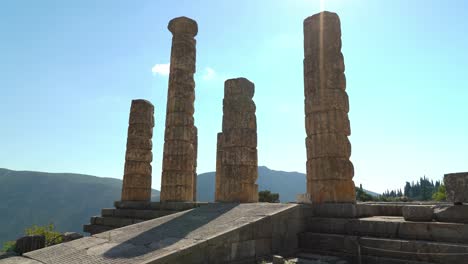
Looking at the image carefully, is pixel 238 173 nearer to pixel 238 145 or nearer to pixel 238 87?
pixel 238 145

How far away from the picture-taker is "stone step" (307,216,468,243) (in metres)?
6.21

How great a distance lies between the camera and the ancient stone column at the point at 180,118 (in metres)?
15.6

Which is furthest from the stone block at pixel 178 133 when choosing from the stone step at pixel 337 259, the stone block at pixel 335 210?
the stone step at pixel 337 259

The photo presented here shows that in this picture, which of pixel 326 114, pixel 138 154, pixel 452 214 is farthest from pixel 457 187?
pixel 138 154

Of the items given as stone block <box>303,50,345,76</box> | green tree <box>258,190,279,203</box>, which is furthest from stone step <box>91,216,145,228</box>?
green tree <box>258,190,279,203</box>

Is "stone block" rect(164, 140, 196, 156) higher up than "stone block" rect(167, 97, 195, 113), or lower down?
lower down

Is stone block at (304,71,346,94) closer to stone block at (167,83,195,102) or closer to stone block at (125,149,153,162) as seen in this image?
stone block at (167,83,195,102)

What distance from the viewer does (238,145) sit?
1206 cm

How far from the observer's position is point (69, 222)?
17838cm

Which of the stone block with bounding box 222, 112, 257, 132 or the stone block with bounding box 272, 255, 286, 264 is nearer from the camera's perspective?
the stone block with bounding box 272, 255, 286, 264

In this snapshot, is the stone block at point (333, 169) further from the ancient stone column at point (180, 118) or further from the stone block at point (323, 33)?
the ancient stone column at point (180, 118)

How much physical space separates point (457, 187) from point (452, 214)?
0.59 metres

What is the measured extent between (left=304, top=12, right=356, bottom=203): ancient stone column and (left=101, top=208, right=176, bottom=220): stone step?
20.5 ft

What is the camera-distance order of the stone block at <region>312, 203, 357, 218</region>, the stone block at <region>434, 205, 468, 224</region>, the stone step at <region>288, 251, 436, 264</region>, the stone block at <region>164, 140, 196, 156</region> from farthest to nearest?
the stone block at <region>164, 140, 196, 156</region>
the stone block at <region>312, 203, 357, 218</region>
the stone block at <region>434, 205, 468, 224</region>
the stone step at <region>288, 251, 436, 264</region>
